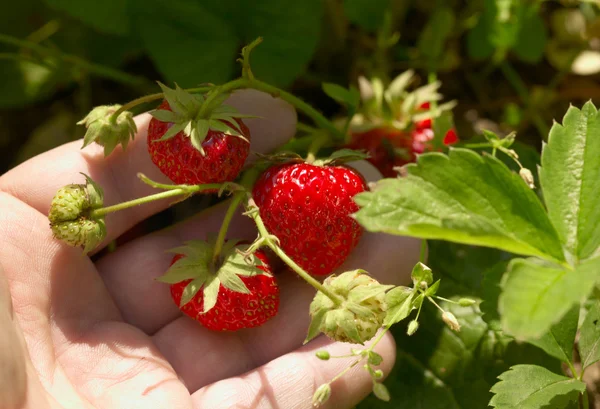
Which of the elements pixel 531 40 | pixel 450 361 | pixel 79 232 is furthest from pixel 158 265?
pixel 531 40

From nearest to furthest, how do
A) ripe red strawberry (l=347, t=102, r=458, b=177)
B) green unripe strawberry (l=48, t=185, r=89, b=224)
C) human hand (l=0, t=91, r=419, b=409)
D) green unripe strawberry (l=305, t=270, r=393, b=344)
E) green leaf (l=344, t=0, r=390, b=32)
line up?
green unripe strawberry (l=305, t=270, r=393, b=344) → green unripe strawberry (l=48, t=185, r=89, b=224) → human hand (l=0, t=91, r=419, b=409) → ripe red strawberry (l=347, t=102, r=458, b=177) → green leaf (l=344, t=0, r=390, b=32)

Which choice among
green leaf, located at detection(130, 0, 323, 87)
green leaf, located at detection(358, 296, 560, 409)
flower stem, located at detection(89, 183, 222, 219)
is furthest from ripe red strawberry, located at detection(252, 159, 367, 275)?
green leaf, located at detection(130, 0, 323, 87)

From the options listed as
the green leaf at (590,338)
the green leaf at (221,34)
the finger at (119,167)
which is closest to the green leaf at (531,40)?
the green leaf at (221,34)

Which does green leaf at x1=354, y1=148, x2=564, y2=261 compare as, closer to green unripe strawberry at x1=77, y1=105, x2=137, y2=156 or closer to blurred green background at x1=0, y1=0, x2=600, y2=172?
green unripe strawberry at x1=77, y1=105, x2=137, y2=156

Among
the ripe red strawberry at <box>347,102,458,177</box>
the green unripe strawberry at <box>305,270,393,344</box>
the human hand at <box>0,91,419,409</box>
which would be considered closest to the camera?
the green unripe strawberry at <box>305,270,393,344</box>

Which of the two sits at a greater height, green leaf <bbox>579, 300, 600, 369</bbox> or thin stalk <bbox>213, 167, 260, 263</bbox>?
thin stalk <bbox>213, 167, 260, 263</bbox>

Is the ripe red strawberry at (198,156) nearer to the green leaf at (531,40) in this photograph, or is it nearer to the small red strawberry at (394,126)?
the small red strawberry at (394,126)
